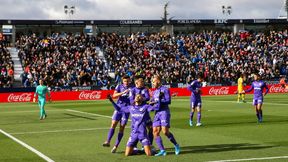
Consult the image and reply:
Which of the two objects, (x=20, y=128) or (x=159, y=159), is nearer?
(x=159, y=159)

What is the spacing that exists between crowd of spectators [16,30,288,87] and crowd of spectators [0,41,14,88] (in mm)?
1366

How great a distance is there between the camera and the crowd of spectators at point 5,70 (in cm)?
4578

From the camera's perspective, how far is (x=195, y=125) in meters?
21.0

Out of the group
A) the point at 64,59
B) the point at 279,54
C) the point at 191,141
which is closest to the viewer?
the point at 191,141

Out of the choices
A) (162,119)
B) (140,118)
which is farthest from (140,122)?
(162,119)

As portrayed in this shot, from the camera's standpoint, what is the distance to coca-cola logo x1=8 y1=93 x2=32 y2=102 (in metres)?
45.1

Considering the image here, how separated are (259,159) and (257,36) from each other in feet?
182

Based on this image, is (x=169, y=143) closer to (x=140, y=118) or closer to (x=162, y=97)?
(x=162, y=97)

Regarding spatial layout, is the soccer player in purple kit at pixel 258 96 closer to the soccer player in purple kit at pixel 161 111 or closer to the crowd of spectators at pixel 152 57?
the soccer player in purple kit at pixel 161 111

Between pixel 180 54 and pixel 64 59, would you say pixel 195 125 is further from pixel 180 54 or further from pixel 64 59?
pixel 180 54

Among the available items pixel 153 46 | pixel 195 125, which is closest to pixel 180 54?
pixel 153 46

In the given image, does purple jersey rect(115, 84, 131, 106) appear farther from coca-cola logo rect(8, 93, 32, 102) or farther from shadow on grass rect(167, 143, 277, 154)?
coca-cola logo rect(8, 93, 32, 102)

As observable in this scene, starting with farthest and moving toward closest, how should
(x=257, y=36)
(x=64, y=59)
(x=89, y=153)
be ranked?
1. (x=257, y=36)
2. (x=64, y=59)
3. (x=89, y=153)

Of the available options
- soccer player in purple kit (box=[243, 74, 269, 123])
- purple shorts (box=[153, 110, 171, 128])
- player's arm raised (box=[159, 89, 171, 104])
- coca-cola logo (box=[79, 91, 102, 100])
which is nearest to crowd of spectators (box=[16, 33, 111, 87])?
coca-cola logo (box=[79, 91, 102, 100])
